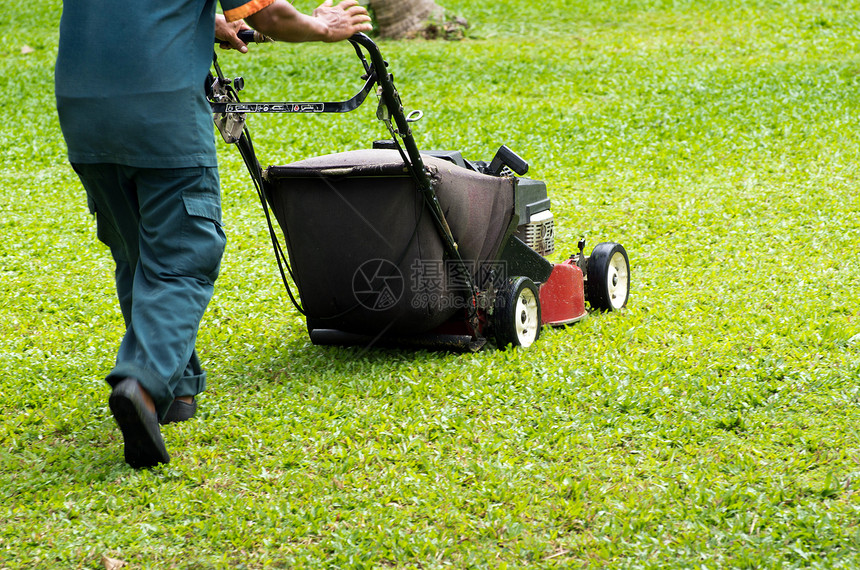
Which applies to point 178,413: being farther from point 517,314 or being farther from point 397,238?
point 517,314

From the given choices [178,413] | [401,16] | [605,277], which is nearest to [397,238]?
[178,413]

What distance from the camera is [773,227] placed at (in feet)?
22.0

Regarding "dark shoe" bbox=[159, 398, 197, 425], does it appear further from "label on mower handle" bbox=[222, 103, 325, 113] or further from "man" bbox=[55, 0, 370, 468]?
"label on mower handle" bbox=[222, 103, 325, 113]

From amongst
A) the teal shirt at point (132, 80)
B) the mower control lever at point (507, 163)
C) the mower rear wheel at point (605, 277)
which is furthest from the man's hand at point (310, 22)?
the mower rear wheel at point (605, 277)

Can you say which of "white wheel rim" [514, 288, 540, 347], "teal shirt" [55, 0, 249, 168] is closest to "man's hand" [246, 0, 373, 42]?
"teal shirt" [55, 0, 249, 168]

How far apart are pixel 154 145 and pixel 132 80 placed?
22 cm

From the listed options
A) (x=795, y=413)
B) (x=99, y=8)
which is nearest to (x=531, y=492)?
(x=795, y=413)

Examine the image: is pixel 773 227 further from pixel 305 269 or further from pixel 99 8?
pixel 99 8

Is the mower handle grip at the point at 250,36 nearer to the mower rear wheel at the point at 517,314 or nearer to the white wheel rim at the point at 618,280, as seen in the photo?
the mower rear wheel at the point at 517,314

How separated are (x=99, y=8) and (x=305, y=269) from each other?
4.69 ft

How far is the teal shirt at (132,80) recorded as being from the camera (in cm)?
310

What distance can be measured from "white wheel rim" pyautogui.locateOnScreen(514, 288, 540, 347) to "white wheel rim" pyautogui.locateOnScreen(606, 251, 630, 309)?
0.68 m

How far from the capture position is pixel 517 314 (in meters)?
4.41

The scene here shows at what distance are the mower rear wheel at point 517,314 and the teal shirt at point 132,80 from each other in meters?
1.68
